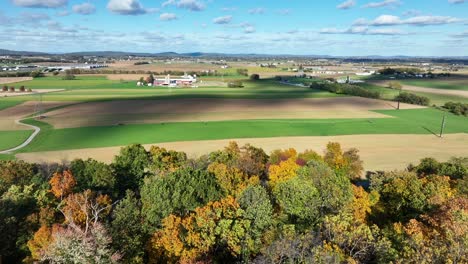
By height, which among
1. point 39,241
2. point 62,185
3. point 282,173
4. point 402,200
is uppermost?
point 39,241

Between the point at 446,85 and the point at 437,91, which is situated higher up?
the point at 446,85

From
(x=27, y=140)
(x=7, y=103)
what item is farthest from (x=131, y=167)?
(x=7, y=103)

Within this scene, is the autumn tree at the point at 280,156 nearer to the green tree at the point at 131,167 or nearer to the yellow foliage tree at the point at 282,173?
the yellow foliage tree at the point at 282,173

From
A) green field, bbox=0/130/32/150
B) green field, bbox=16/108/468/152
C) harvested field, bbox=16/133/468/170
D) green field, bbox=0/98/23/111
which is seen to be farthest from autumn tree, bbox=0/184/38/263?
green field, bbox=0/98/23/111

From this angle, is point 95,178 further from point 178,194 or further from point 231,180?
point 231,180

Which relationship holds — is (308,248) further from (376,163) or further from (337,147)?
(376,163)

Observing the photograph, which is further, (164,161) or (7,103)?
(7,103)
